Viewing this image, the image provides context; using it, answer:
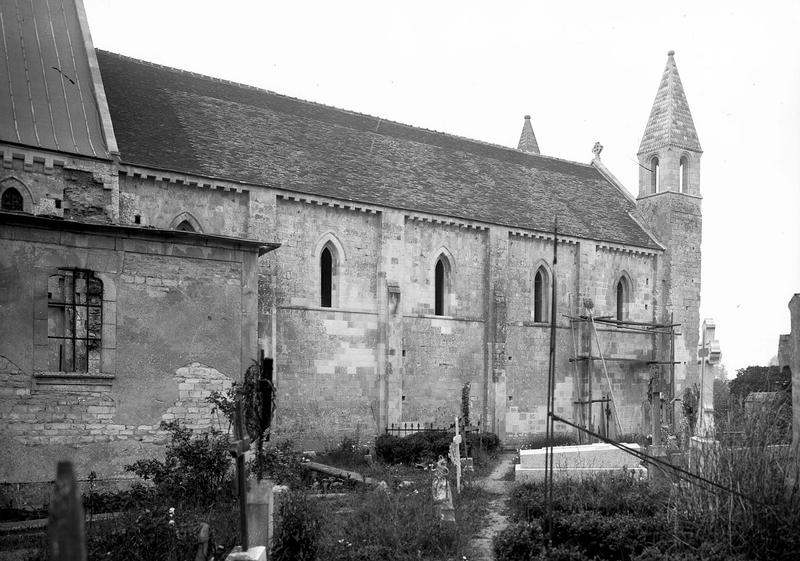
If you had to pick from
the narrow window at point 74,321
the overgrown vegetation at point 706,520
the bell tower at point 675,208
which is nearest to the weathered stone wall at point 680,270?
the bell tower at point 675,208

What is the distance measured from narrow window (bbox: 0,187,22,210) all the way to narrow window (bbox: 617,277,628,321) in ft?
75.5

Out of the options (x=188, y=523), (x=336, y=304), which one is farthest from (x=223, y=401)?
(x=336, y=304)

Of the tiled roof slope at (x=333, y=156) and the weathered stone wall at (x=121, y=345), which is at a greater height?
the tiled roof slope at (x=333, y=156)

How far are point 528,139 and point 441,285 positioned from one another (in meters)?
21.1

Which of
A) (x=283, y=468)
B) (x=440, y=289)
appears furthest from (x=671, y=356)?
(x=283, y=468)

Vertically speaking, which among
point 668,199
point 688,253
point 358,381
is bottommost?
point 358,381

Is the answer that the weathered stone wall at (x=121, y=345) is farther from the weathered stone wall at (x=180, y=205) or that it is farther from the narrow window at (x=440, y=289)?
the narrow window at (x=440, y=289)

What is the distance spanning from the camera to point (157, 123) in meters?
24.2

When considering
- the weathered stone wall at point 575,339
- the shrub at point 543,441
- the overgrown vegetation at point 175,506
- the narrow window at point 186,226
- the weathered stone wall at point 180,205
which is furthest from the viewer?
the weathered stone wall at point 575,339

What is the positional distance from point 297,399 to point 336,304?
330 cm

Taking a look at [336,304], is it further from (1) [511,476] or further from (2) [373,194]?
(1) [511,476]

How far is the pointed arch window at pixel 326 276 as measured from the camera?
25.7 meters

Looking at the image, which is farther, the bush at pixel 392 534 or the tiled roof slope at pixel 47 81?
the tiled roof slope at pixel 47 81

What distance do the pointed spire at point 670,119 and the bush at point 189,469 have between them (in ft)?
88.6
